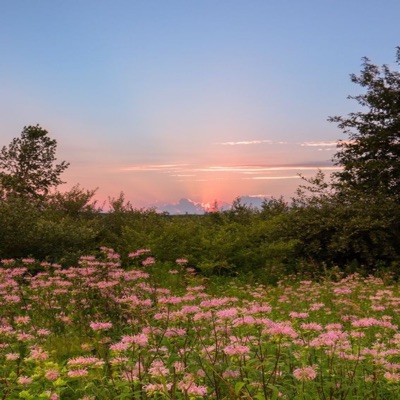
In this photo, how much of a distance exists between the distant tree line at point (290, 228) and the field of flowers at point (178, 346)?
4.99 meters

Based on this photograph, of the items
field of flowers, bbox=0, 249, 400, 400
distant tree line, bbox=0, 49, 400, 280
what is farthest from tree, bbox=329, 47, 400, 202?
field of flowers, bbox=0, 249, 400, 400

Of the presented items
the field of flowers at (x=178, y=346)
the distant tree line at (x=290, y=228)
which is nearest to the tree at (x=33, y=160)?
the distant tree line at (x=290, y=228)

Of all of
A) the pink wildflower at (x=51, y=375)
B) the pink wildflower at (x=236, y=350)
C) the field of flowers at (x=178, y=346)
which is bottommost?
the field of flowers at (x=178, y=346)

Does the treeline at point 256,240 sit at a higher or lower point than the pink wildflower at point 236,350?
lower

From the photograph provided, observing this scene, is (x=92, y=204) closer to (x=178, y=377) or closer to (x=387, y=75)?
(x=387, y=75)

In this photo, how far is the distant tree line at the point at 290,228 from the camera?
14.4 metres

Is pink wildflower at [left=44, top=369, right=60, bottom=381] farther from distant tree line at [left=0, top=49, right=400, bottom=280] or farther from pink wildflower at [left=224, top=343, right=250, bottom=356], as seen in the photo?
distant tree line at [left=0, top=49, right=400, bottom=280]

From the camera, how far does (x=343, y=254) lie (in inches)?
643

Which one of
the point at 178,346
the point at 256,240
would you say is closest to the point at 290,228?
the point at 256,240

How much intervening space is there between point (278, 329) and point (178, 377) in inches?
26.5

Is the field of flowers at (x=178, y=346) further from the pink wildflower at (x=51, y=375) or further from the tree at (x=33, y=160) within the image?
the tree at (x=33, y=160)

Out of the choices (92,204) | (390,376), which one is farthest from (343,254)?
(390,376)

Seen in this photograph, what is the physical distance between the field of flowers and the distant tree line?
4986 mm

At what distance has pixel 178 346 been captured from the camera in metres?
4.05
